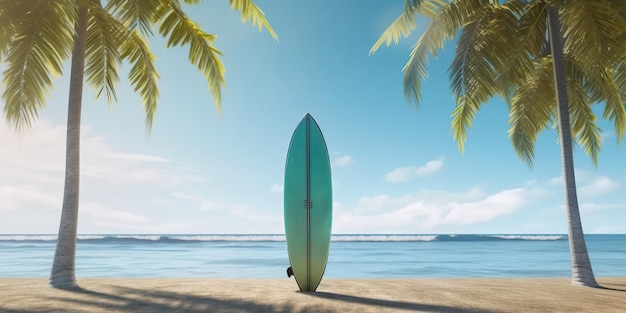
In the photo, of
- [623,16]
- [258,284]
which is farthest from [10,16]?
[623,16]

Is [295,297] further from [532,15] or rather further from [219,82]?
[532,15]

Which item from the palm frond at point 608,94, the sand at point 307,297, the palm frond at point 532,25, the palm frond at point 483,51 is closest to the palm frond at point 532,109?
the palm frond at point 608,94

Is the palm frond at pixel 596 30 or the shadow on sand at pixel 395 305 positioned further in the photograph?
the palm frond at pixel 596 30

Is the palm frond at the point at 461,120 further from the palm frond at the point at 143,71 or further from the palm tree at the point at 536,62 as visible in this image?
the palm frond at the point at 143,71

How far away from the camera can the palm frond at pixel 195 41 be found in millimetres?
7039

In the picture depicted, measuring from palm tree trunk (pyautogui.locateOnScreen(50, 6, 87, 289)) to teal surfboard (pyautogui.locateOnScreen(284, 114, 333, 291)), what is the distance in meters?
3.30

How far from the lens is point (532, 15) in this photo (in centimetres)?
752

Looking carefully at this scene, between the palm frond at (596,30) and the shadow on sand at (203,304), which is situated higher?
the palm frond at (596,30)

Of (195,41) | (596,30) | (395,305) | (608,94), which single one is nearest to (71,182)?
(195,41)

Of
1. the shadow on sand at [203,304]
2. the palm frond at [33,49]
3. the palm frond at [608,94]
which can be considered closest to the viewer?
the shadow on sand at [203,304]

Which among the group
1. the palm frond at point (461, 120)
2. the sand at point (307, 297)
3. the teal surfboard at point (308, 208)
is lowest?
the sand at point (307, 297)

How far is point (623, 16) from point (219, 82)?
6.61m

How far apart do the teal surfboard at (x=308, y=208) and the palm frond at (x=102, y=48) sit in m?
3.57

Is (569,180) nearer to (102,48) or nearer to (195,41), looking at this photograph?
(195,41)
